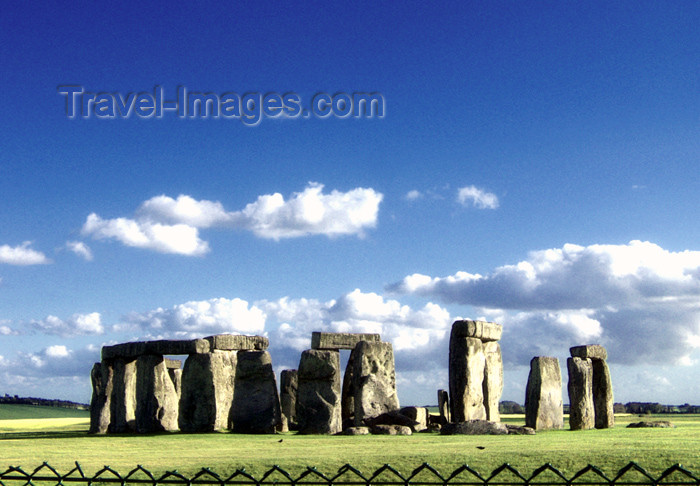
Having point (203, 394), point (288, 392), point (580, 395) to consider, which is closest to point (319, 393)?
point (203, 394)

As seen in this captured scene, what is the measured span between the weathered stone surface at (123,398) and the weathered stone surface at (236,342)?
311 cm

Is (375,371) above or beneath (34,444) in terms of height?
above

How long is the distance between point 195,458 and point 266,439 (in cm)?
477

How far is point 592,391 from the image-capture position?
21.9 metres

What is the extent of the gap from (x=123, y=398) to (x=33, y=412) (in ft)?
105

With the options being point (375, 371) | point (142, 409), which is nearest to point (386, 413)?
point (375, 371)

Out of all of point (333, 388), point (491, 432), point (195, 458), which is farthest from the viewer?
point (333, 388)

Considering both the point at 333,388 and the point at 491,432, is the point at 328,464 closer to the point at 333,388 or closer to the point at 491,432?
the point at 491,432

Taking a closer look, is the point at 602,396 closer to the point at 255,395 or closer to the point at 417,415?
the point at 417,415

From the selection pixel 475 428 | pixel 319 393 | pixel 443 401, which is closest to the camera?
pixel 475 428

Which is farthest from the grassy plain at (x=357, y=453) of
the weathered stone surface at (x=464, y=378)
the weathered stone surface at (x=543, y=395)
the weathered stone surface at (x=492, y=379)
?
the weathered stone surface at (x=492, y=379)

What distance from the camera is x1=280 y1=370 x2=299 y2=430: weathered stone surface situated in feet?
85.1

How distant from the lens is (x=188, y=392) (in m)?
22.1

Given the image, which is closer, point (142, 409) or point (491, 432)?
point (491, 432)
